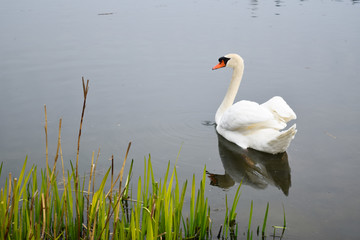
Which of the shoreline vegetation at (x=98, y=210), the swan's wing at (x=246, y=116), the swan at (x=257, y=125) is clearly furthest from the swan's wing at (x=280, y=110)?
the shoreline vegetation at (x=98, y=210)

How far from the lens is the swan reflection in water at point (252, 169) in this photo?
16.1ft

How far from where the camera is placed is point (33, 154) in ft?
18.0

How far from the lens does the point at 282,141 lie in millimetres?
5230

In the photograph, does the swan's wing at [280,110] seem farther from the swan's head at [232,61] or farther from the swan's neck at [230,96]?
the swan's head at [232,61]

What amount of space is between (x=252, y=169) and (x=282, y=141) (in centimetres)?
45

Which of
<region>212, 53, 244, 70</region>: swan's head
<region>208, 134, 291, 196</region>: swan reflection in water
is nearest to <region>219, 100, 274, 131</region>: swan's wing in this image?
<region>208, 134, 291, 196</region>: swan reflection in water

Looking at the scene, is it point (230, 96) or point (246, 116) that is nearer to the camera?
point (246, 116)

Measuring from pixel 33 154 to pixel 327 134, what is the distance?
3.64 metres

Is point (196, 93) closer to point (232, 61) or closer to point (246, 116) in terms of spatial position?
A: point (232, 61)

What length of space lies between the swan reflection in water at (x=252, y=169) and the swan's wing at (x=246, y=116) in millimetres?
313

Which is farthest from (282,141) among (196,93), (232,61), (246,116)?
(196,93)

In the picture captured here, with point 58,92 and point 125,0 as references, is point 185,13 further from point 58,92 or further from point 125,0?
point 58,92

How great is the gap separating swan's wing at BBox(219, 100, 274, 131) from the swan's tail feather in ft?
1.05

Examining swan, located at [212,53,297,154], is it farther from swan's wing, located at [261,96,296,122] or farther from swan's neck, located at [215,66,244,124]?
swan's neck, located at [215,66,244,124]
